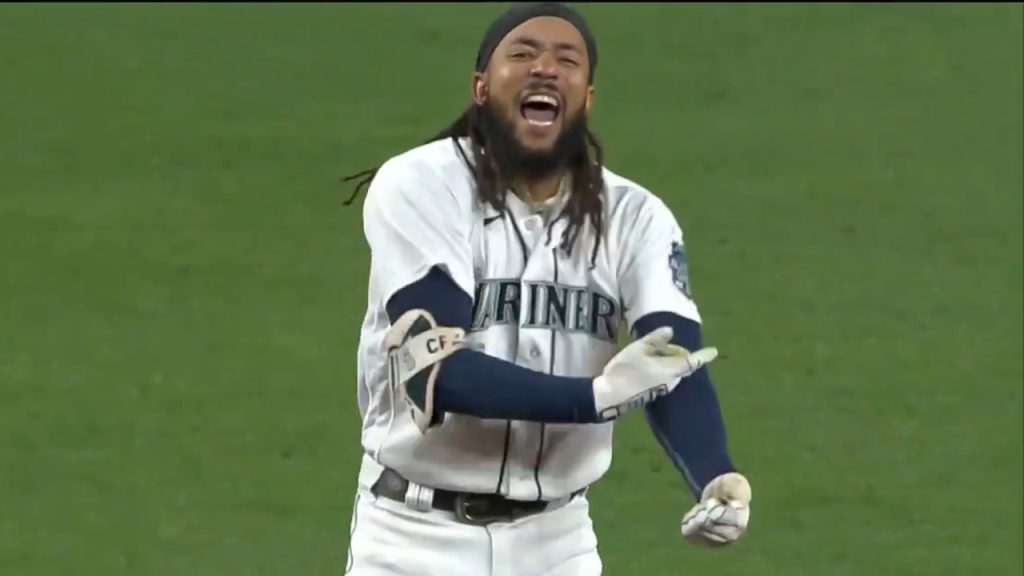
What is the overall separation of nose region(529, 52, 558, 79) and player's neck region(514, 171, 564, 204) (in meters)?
0.21

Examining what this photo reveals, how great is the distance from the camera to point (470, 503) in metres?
3.87

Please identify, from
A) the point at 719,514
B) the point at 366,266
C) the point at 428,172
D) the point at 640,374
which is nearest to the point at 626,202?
the point at 428,172

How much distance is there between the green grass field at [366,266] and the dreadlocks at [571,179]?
8.74 feet

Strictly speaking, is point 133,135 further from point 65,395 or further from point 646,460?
point 646,460

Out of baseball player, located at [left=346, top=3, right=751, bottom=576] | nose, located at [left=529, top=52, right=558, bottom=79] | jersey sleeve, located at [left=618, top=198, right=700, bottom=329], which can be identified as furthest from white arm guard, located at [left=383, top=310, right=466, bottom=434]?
nose, located at [left=529, top=52, right=558, bottom=79]

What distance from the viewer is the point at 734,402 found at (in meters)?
7.82

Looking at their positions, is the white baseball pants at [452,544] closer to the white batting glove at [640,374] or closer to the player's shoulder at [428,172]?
the white batting glove at [640,374]

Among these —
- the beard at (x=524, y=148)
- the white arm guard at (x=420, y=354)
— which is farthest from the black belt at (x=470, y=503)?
the beard at (x=524, y=148)

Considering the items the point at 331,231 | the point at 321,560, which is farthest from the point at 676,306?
the point at 331,231

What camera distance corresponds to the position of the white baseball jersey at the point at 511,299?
3779mm

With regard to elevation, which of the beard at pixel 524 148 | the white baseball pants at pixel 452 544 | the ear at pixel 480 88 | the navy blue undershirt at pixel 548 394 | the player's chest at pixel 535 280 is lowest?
the white baseball pants at pixel 452 544

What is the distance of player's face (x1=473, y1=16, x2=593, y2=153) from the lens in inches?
148

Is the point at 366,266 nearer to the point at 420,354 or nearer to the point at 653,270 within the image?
the point at 653,270

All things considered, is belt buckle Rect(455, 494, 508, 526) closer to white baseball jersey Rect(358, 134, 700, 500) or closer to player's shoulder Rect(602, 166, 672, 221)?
white baseball jersey Rect(358, 134, 700, 500)
